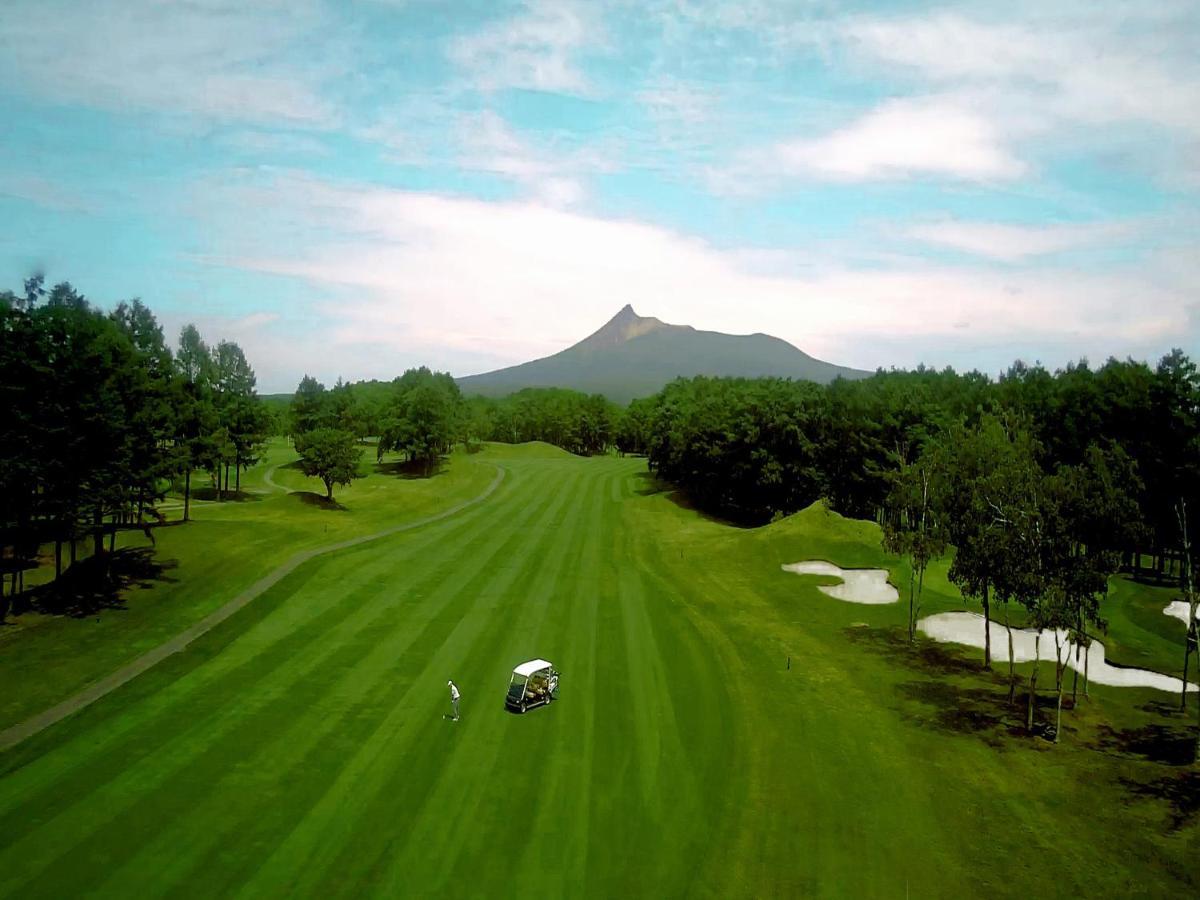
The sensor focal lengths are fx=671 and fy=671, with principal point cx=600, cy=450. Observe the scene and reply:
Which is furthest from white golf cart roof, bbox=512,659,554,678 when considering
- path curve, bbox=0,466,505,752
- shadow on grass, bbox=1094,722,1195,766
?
shadow on grass, bbox=1094,722,1195,766

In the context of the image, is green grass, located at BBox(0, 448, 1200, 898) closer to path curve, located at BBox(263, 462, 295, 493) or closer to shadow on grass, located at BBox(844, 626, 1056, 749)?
shadow on grass, located at BBox(844, 626, 1056, 749)

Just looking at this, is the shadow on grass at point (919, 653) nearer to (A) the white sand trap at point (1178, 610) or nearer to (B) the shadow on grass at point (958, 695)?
(B) the shadow on grass at point (958, 695)

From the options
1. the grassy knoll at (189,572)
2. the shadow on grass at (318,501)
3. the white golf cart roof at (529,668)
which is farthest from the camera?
the shadow on grass at (318,501)

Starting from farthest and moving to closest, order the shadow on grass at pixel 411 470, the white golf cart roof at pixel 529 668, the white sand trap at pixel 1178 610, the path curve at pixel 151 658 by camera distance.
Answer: the shadow on grass at pixel 411 470
the white sand trap at pixel 1178 610
the white golf cart roof at pixel 529 668
the path curve at pixel 151 658

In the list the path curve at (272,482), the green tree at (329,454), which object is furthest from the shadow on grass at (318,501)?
the path curve at (272,482)

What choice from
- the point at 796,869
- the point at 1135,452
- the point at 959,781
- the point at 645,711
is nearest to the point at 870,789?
the point at 959,781

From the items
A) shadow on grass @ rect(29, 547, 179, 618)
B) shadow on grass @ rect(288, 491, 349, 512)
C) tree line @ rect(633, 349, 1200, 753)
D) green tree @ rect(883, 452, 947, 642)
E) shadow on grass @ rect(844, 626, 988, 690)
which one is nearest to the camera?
tree line @ rect(633, 349, 1200, 753)

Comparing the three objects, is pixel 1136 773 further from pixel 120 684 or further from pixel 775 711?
pixel 120 684
